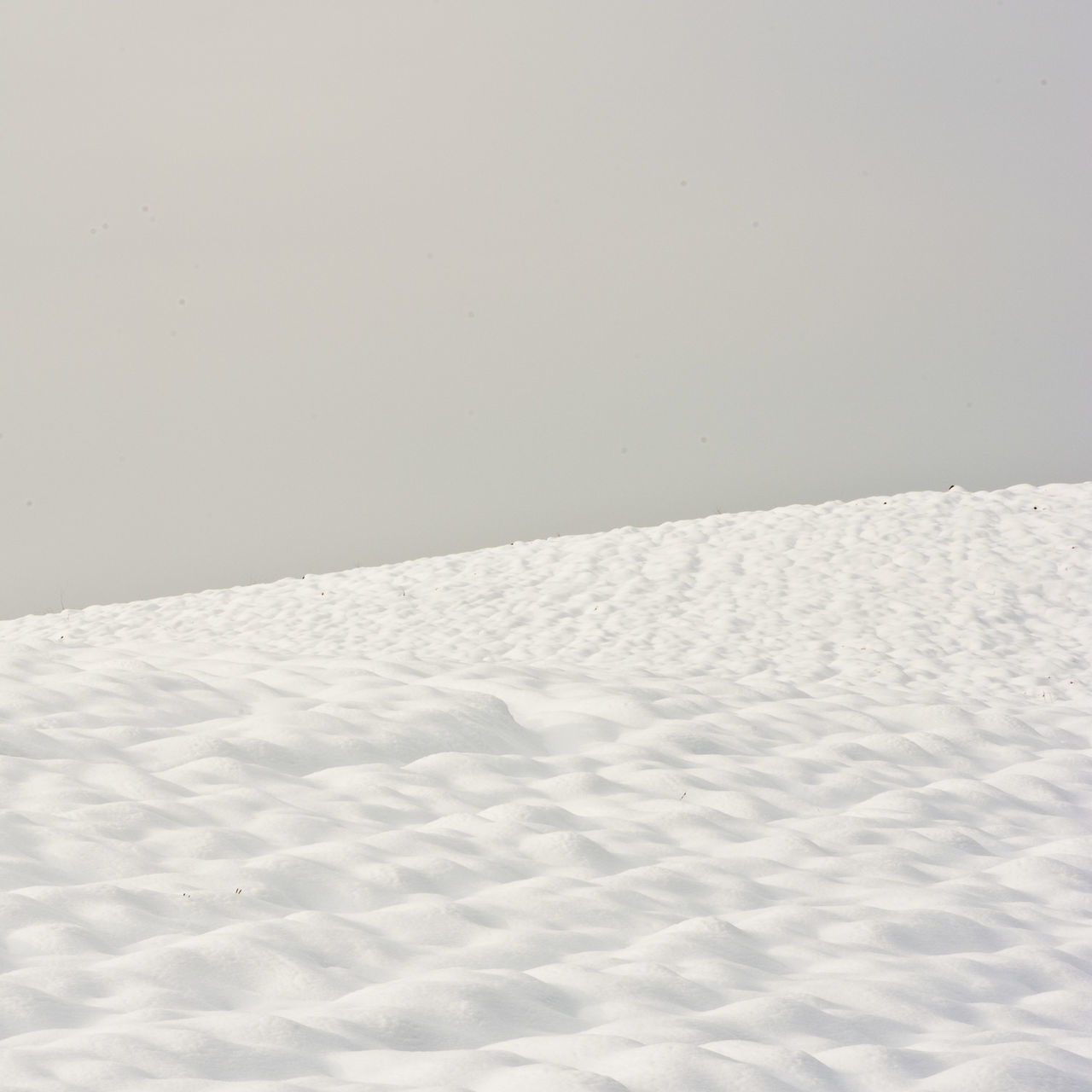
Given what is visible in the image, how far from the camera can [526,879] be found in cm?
403

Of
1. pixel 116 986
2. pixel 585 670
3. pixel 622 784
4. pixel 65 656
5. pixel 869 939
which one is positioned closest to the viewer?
pixel 116 986

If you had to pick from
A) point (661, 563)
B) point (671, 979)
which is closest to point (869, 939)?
point (671, 979)

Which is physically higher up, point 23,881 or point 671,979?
point 23,881

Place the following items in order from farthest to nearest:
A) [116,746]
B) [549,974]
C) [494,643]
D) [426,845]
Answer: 1. [494,643]
2. [116,746]
3. [426,845]
4. [549,974]

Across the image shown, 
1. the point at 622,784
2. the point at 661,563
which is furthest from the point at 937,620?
the point at 622,784

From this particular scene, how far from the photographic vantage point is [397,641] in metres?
10.2

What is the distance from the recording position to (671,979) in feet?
11.0

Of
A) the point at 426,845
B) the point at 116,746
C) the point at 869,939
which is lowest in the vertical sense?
the point at 869,939

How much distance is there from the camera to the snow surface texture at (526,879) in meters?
2.90

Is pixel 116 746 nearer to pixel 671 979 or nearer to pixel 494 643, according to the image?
pixel 671 979

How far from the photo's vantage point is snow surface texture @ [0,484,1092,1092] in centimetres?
290

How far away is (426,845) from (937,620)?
7.10 meters

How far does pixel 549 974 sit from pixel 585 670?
11.0 ft

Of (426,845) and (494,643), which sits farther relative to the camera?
(494,643)
